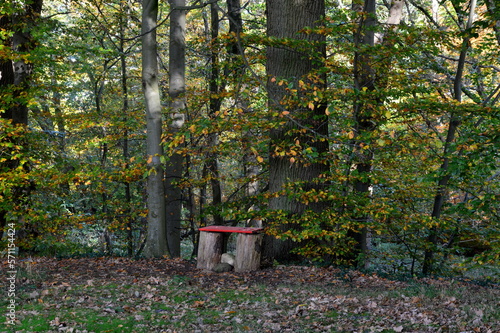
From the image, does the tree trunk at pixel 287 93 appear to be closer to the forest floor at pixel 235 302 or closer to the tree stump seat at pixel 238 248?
the tree stump seat at pixel 238 248

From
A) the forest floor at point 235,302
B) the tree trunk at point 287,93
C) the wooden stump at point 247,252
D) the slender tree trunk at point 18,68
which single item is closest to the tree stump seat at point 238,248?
the wooden stump at point 247,252

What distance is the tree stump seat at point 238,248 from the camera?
28.2ft

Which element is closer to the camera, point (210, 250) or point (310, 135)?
point (310, 135)

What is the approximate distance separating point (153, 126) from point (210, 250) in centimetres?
312

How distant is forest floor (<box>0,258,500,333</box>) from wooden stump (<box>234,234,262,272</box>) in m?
0.28

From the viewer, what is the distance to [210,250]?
28.8ft

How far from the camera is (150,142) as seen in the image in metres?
9.54

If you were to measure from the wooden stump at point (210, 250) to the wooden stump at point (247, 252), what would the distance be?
47 centimetres

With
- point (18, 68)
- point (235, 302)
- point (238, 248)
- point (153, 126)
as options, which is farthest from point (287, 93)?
point (18, 68)

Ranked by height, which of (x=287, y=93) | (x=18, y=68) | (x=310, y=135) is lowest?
(x=310, y=135)

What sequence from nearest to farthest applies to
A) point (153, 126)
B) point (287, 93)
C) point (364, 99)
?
point (364, 99) < point (287, 93) < point (153, 126)

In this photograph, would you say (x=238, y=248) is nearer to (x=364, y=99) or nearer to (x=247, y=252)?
(x=247, y=252)

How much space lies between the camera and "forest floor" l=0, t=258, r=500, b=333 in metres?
4.74

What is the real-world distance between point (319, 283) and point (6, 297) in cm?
497
